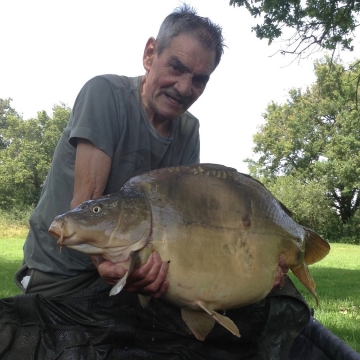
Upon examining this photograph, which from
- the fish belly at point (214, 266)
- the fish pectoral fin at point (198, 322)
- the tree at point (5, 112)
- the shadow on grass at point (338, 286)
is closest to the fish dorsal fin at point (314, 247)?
the fish belly at point (214, 266)

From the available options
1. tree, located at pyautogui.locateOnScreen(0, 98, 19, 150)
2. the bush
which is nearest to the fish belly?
the bush

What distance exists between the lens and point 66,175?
1.90 meters

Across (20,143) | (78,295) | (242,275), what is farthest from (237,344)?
(20,143)

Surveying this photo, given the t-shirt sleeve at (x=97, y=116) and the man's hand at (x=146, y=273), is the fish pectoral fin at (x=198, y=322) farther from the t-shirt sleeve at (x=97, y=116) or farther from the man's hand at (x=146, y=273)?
the t-shirt sleeve at (x=97, y=116)

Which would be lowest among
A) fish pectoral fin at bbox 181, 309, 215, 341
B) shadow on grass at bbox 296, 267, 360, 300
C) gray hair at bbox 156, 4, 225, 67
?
shadow on grass at bbox 296, 267, 360, 300

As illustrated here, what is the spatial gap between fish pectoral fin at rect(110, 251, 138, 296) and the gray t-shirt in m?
0.49

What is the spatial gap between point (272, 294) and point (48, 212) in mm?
893

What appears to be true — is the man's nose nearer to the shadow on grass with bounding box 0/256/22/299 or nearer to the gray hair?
the gray hair

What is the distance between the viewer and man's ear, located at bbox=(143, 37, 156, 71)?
6.32ft

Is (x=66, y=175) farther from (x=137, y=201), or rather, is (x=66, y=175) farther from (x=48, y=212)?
(x=137, y=201)

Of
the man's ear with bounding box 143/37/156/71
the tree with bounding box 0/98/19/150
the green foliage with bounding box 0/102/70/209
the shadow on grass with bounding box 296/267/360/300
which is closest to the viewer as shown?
the man's ear with bounding box 143/37/156/71

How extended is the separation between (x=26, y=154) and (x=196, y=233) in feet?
111

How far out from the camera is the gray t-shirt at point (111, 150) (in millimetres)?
1785

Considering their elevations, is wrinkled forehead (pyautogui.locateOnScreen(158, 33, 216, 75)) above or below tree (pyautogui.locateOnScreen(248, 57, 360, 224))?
below
